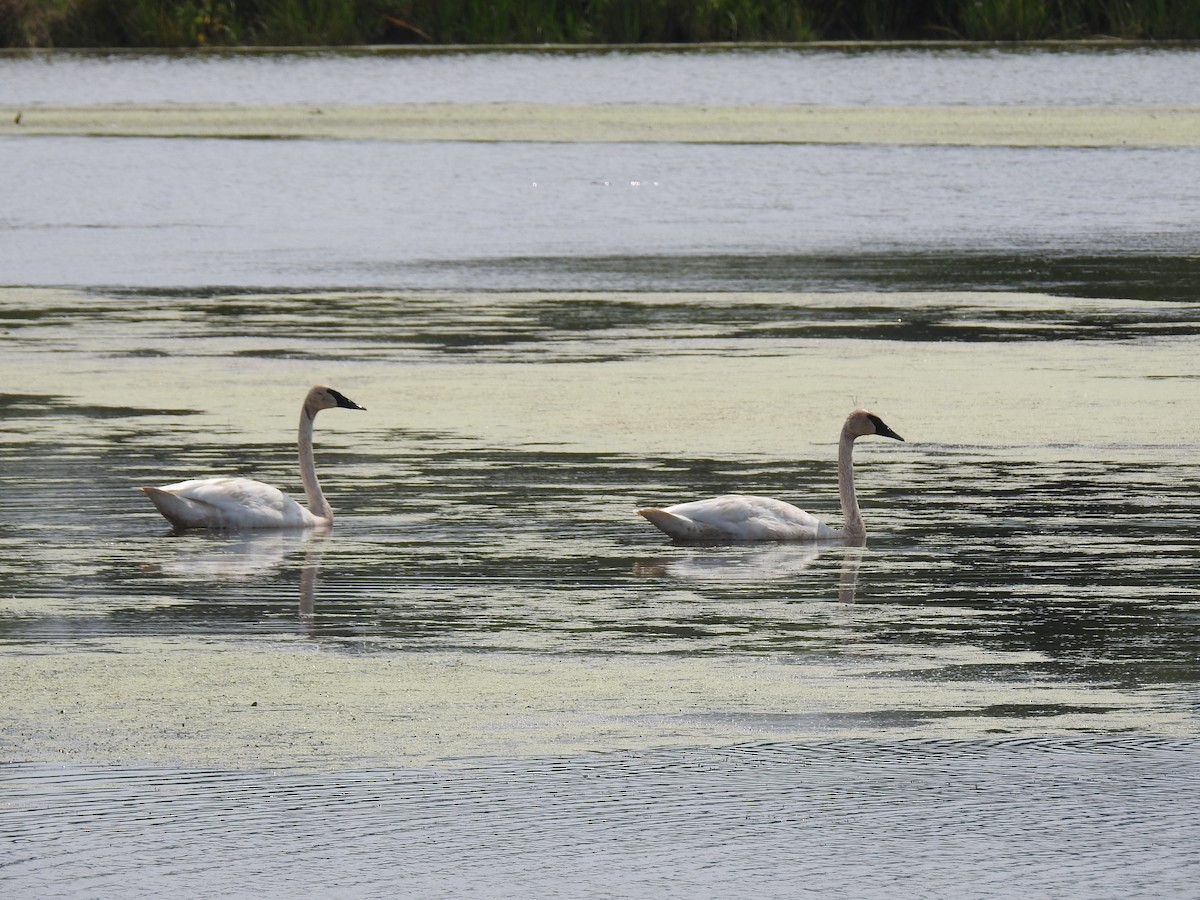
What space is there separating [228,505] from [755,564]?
1.70 metres

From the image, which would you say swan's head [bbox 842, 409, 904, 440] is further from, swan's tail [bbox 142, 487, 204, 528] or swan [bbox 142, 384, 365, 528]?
swan's tail [bbox 142, 487, 204, 528]

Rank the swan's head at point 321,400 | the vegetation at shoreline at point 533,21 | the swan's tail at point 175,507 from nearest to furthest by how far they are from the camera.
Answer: the swan's tail at point 175,507, the swan's head at point 321,400, the vegetation at shoreline at point 533,21

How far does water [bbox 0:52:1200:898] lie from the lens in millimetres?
5023

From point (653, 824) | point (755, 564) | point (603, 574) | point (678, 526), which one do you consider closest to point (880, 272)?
point (678, 526)

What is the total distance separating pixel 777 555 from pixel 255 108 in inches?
988

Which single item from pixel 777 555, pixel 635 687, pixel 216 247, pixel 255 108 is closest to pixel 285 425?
pixel 777 555

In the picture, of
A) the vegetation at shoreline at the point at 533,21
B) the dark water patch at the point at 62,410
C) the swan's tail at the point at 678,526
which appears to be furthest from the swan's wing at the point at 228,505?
the vegetation at shoreline at the point at 533,21

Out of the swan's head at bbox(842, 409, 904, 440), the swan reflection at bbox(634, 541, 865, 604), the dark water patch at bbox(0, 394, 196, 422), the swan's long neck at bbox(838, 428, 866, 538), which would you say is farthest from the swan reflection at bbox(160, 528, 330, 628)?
the dark water patch at bbox(0, 394, 196, 422)

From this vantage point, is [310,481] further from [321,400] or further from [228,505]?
[321,400]

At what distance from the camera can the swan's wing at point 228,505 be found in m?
8.44

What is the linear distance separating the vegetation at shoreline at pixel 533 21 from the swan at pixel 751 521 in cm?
3074

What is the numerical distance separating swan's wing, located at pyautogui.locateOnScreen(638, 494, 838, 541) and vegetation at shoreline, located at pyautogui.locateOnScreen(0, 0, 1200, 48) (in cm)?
3077

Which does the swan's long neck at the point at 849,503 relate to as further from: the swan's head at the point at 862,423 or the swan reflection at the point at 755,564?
the swan's head at the point at 862,423

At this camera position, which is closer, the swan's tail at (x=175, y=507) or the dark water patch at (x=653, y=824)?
the dark water patch at (x=653, y=824)
